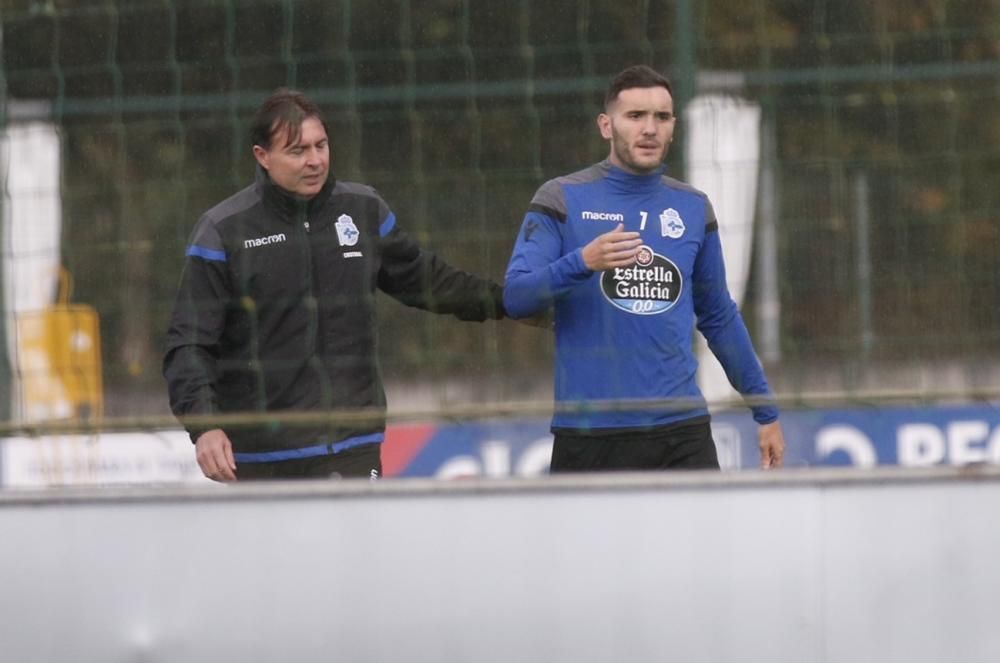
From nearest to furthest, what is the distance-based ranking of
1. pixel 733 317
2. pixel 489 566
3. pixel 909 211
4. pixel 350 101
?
pixel 489 566
pixel 909 211
pixel 350 101
pixel 733 317

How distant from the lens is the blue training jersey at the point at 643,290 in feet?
13.4

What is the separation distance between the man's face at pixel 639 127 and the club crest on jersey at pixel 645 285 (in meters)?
0.20

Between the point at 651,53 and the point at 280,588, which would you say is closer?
the point at 280,588

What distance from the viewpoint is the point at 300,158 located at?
4.05 metres

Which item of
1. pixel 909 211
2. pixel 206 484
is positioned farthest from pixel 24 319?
pixel 909 211

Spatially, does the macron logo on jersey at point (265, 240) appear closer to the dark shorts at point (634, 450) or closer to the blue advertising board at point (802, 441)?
the blue advertising board at point (802, 441)

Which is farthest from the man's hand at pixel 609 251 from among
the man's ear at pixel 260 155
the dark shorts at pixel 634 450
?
the man's ear at pixel 260 155

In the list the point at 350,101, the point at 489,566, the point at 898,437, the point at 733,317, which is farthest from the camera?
A: the point at 898,437

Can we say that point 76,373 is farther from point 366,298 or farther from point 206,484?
point 366,298

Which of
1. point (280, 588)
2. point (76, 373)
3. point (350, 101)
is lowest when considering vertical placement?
point (280, 588)

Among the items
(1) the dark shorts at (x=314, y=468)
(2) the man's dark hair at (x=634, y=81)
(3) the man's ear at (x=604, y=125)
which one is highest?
(2) the man's dark hair at (x=634, y=81)

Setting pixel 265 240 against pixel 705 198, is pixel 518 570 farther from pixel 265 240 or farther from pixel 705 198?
pixel 705 198

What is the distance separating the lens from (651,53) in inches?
154

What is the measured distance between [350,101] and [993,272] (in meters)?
1.32
